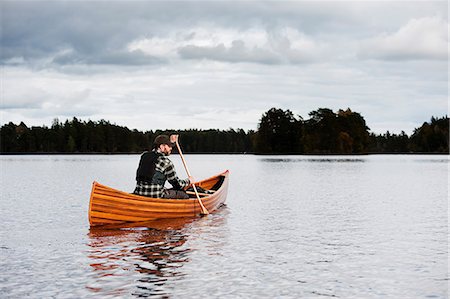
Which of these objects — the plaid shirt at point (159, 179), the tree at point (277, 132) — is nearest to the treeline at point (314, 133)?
the tree at point (277, 132)

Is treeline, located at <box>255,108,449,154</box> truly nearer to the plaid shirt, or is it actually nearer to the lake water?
the lake water

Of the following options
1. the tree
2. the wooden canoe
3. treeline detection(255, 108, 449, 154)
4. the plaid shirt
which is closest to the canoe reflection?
the wooden canoe

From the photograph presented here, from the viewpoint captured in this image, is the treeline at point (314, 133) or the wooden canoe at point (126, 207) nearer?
the wooden canoe at point (126, 207)

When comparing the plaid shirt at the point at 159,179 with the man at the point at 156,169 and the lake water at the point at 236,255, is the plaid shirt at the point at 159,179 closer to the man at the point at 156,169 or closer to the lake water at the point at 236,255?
the man at the point at 156,169

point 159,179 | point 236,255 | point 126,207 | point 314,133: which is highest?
point 314,133

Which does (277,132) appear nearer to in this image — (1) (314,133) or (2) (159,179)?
(1) (314,133)

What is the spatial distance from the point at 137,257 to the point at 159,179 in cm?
549

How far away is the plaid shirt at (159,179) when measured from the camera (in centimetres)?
1781

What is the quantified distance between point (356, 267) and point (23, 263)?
6.71 meters

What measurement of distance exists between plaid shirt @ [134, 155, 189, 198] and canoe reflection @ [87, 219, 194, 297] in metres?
0.94


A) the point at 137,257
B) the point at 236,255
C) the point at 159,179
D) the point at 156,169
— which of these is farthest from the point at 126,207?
the point at 236,255

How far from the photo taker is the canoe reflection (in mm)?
10320

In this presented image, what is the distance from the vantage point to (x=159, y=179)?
59.9 feet

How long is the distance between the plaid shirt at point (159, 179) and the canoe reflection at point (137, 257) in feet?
3.07
